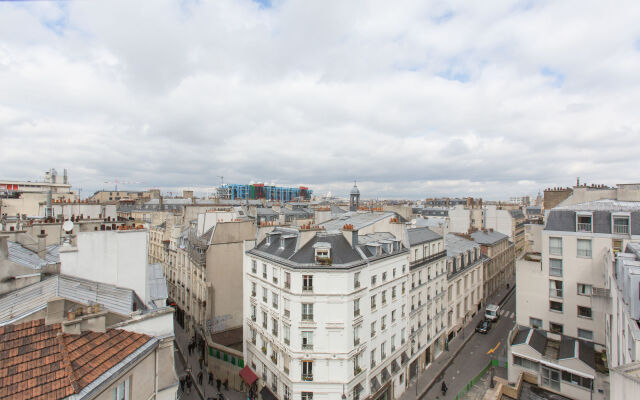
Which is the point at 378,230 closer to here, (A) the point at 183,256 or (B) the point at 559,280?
(B) the point at 559,280

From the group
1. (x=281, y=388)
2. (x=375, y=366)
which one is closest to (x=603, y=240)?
(x=375, y=366)

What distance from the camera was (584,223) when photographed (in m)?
27.4

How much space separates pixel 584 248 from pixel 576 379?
11113mm

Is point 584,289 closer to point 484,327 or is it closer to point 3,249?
point 484,327

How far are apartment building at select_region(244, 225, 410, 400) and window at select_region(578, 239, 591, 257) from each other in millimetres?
15388

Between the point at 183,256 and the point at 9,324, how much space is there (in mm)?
36833

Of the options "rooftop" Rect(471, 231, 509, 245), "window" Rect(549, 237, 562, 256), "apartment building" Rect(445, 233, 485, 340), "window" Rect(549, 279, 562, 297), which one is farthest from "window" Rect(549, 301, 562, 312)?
"rooftop" Rect(471, 231, 509, 245)

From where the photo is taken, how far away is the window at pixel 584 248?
89.1 ft

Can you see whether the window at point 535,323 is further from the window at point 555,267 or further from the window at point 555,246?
the window at point 555,246

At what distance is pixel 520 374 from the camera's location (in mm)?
27531

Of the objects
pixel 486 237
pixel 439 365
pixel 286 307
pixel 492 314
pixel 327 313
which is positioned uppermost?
pixel 486 237

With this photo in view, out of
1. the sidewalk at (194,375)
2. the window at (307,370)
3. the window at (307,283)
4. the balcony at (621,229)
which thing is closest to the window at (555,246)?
the balcony at (621,229)

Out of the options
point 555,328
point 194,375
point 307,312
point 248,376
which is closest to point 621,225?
point 555,328

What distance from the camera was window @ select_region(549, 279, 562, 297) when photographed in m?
29.0
